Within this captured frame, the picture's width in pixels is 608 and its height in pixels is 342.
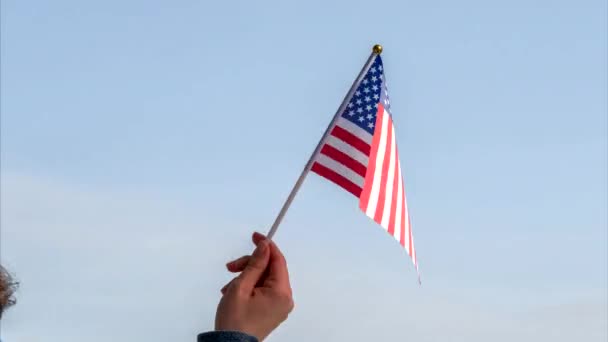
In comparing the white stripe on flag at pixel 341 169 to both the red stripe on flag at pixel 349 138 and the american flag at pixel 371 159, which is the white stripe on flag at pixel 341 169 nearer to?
the american flag at pixel 371 159

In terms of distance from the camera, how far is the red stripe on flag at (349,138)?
1209 cm

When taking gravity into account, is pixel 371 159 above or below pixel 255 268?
above

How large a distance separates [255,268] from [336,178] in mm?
6094

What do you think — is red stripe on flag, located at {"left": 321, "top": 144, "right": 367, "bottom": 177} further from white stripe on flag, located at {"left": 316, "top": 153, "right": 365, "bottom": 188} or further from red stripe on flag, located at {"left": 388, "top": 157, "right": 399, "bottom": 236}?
red stripe on flag, located at {"left": 388, "top": 157, "right": 399, "bottom": 236}

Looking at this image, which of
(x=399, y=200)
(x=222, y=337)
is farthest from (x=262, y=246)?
(x=399, y=200)

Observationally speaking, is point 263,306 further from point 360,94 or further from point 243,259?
point 360,94

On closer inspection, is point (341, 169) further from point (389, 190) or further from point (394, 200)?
point (394, 200)

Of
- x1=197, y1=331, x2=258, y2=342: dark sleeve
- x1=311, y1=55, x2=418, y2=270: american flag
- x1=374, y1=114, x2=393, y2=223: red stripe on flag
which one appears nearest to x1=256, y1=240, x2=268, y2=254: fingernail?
x1=197, y1=331, x2=258, y2=342: dark sleeve

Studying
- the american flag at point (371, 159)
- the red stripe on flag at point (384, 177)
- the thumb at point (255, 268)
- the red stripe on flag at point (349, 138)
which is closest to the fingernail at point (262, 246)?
the thumb at point (255, 268)

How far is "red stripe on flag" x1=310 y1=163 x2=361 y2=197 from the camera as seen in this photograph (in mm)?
11625

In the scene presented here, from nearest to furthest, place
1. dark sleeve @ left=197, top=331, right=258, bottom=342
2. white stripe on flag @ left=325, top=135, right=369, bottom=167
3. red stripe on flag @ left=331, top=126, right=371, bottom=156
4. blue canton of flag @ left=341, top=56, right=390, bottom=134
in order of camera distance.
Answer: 1. dark sleeve @ left=197, top=331, right=258, bottom=342
2. white stripe on flag @ left=325, top=135, right=369, bottom=167
3. red stripe on flag @ left=331, top=126, right=371, bottom=156
4. blue canton of flag @ left=341, top=56, right=390, bottom=134

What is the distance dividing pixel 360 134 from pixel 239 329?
7.20 m

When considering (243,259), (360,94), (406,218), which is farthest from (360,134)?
(243,259)

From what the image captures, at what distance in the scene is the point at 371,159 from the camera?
1286cm
